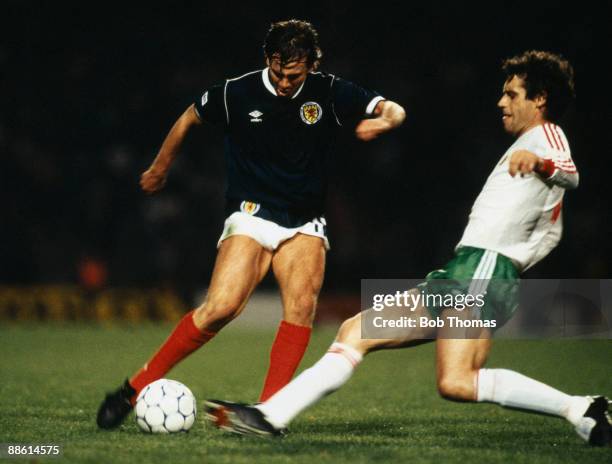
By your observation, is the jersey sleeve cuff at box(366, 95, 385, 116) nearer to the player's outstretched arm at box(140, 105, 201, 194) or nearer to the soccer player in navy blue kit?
the soccer player in navy blue kit

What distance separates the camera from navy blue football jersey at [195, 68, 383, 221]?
5004 millimetres

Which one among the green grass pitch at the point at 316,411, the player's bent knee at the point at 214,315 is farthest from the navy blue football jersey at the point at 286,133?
the green grass pitch at the point at 316,411

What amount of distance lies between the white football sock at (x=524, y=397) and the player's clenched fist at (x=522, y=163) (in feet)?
2.69

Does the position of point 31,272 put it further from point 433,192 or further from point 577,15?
point 577,15

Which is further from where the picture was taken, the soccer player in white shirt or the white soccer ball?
the white soccer ball

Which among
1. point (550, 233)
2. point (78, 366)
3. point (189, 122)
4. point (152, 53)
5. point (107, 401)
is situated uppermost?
point (152, 53)

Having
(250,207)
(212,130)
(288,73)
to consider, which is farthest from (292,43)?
(212,130)

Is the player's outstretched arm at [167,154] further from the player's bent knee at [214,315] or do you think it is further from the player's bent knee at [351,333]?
the player's bent knee at [351,333]

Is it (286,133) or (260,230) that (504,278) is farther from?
(286,133)

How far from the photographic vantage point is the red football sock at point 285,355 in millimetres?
4941

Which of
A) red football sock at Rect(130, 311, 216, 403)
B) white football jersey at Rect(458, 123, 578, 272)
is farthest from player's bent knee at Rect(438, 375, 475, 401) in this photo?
red football sock at Rect(130, 311, 216, 403)

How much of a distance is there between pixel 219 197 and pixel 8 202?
3.15 meters

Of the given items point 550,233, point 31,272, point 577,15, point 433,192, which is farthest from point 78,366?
point 577,15

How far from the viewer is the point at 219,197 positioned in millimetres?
16203
